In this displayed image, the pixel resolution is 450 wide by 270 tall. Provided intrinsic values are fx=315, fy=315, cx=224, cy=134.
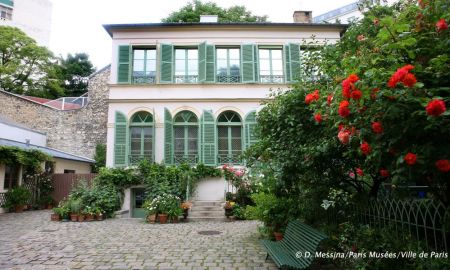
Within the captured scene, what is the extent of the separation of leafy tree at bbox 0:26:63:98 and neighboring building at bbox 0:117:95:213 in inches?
436

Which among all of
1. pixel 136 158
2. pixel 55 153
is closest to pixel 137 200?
pixel 136 158

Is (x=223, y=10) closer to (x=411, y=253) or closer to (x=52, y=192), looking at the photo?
(x=52, y=192)

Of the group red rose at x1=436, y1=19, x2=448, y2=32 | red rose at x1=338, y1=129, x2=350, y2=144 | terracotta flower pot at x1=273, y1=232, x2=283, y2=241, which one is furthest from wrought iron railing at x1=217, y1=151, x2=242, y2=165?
red rose at x1=436, y1=19, x2=448, y2=32

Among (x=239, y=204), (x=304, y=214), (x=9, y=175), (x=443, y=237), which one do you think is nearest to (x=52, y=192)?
(x=9, y=175)

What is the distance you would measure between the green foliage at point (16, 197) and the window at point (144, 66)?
268 inches

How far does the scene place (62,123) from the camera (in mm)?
20234

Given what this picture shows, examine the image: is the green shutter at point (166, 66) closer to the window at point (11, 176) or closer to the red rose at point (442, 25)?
the window at point (11, 176)

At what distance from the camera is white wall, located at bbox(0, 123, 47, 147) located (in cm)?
1655

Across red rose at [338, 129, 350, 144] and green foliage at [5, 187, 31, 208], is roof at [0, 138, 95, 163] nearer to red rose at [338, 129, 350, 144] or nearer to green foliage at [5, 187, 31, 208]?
green foliage at [5, 187, 31, 208]

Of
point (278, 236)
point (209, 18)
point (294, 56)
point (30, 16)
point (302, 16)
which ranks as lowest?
point (278, 236)

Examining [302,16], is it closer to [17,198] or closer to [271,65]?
[271,65]

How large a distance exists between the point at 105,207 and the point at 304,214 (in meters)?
8.15

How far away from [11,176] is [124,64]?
7.25 metres

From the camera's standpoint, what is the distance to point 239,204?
1192cm
